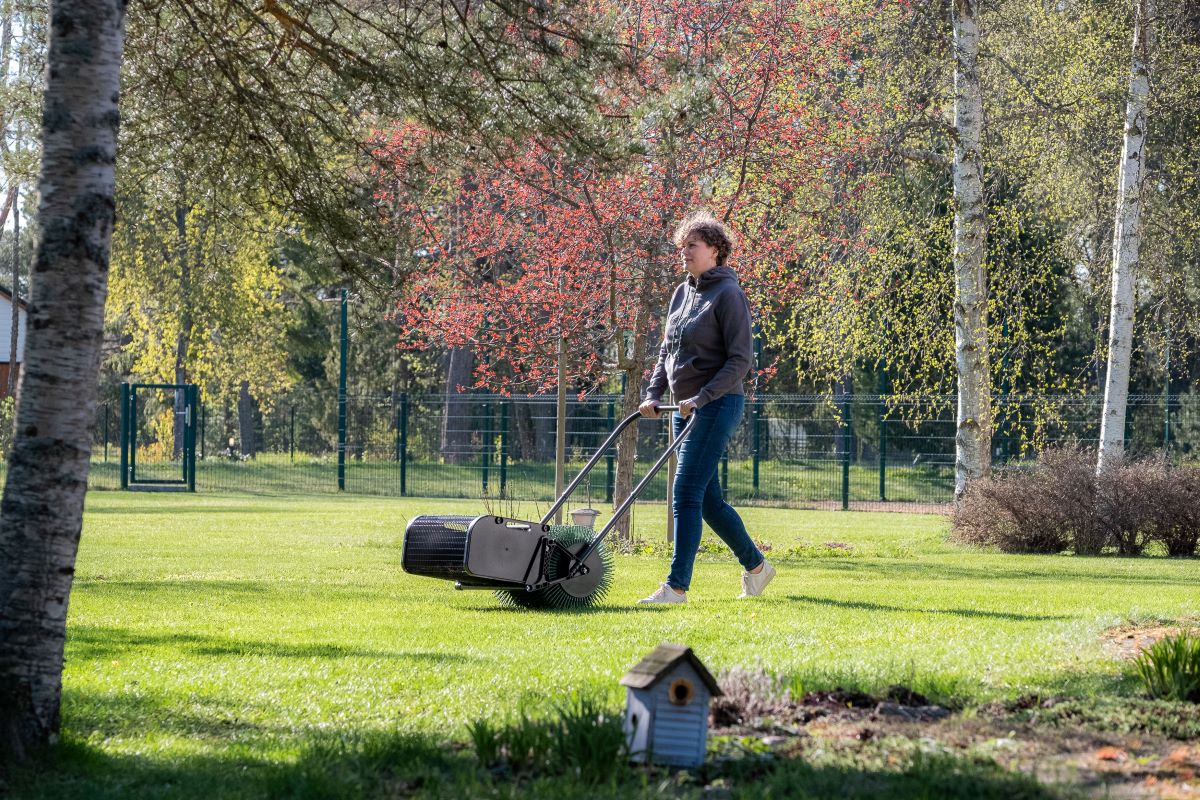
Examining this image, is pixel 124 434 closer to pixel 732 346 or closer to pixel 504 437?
pixel 504 437

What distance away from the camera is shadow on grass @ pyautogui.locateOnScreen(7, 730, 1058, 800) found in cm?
354

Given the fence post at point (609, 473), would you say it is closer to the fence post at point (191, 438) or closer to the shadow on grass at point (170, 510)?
the shadow on grass at point (170, 510)

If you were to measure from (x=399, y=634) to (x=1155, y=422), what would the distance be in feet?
62.5

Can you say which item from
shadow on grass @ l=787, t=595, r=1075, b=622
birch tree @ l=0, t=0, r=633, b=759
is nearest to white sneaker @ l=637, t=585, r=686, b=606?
shadow on grass @ l=787, t=595, r=1075, b=622

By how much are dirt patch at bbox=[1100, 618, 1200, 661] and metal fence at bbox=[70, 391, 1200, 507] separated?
16000 mm

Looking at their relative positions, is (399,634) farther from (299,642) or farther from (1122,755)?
(1122,755)

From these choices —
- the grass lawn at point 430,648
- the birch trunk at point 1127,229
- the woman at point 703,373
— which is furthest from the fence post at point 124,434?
the woman at point 703,373

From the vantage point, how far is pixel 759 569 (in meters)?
8.49

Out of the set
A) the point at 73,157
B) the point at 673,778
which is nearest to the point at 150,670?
the point at 73,157

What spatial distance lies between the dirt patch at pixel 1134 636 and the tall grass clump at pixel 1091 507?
7.66 m

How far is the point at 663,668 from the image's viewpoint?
12.4 ft

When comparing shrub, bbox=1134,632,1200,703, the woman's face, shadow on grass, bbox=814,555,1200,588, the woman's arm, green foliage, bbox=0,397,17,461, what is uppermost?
the woman's face

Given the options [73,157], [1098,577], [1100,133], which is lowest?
[1098,577]

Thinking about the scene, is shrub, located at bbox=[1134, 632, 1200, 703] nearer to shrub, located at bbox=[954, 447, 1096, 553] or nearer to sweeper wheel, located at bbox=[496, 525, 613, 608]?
sweeper wheel, located at bbox=[496, 525, 613, 608]
